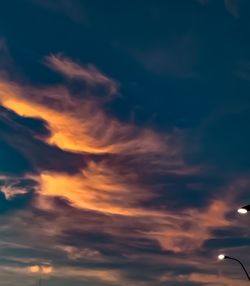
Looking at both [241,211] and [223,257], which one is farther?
[223,257]

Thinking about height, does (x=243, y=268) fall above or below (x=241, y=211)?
above

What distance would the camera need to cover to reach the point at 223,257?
31.3 m

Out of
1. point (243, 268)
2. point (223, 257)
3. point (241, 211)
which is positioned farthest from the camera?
point (243, 268)

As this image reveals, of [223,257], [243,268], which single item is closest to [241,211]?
[223,257]

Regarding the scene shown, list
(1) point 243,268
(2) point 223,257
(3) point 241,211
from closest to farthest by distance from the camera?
(3) point 241,211
(2) point 223,257
(1) point 243,268

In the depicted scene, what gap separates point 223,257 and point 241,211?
13.5m

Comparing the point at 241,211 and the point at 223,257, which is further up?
the point at 223,257

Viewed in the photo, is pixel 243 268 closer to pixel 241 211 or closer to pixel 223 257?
pixel 223 257

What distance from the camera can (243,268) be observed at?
4078 cm

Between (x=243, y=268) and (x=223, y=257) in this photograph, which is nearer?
(x=223, y=257)

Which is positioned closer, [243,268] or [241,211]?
[241,211]

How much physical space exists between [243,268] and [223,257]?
10.6 metres

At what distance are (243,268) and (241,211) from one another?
944 inches
